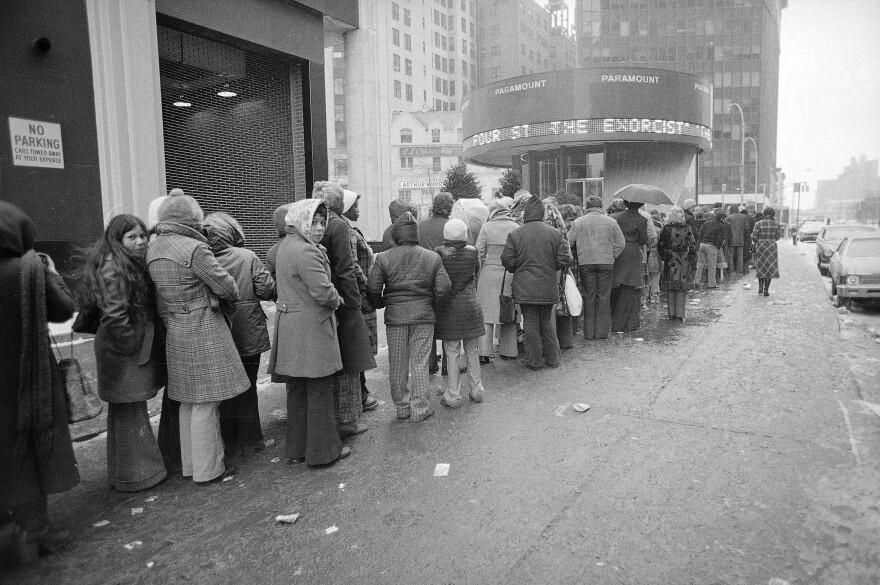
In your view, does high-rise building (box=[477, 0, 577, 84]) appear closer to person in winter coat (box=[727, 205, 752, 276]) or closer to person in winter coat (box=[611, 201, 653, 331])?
person in winter coat (box=[727, 205, 752, 276])

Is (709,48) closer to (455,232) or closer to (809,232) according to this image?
(809,232)

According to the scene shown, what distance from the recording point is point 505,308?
7.90 metres

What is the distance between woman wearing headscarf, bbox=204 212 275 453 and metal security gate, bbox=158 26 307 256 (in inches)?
257

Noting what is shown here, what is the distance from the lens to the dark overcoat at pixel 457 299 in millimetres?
6172

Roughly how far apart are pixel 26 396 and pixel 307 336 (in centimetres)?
182

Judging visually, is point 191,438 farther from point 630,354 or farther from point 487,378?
point 630,354

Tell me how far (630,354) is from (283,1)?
9.00 metres

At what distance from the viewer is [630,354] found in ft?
28.2

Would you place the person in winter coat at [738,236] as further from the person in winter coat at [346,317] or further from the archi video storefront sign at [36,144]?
the archi video storefront sign at [36,144]

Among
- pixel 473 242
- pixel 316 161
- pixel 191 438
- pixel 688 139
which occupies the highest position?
pixel 688 139

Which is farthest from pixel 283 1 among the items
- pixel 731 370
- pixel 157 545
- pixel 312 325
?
pixel 157 545

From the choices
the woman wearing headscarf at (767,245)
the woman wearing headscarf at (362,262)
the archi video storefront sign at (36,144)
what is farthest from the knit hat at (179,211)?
the woman wearing headscarf at (767,245)

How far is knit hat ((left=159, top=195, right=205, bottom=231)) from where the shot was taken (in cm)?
450

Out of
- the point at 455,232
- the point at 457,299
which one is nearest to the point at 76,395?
the point at 457,299
